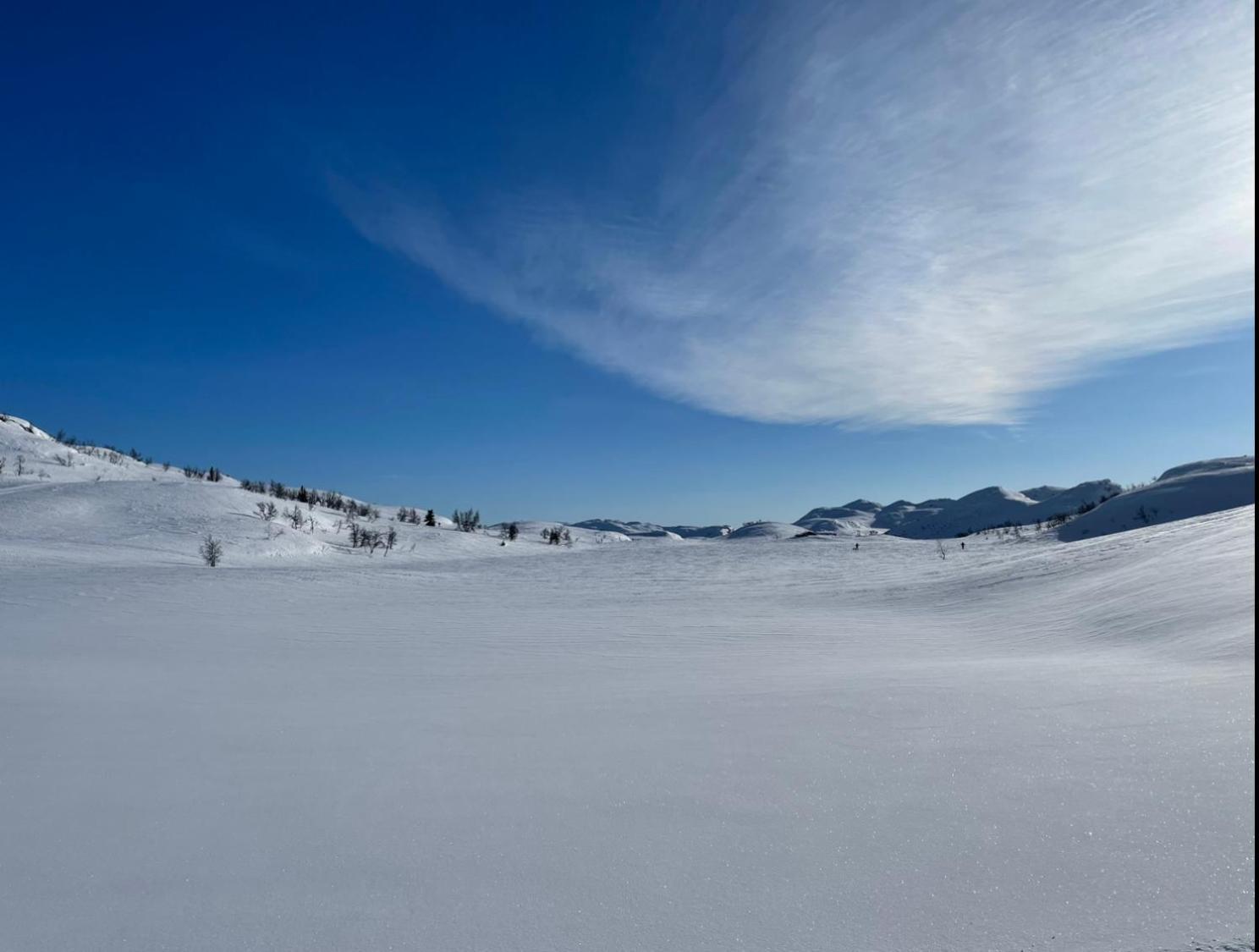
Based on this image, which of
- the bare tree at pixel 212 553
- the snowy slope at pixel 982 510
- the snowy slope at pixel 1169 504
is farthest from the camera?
the snowy slope at pixel 982 510

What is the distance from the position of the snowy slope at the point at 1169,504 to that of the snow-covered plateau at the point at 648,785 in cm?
1500

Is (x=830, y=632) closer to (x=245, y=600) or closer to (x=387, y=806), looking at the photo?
(x=387, y=806)

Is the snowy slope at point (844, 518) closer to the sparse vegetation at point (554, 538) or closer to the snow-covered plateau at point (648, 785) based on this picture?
the sparse vegetation at point (554, 538)

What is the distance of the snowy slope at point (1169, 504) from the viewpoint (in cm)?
1927

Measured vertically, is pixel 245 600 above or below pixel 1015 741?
above

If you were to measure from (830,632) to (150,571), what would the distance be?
475 inches

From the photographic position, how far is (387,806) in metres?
2.46

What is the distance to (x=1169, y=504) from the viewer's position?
20594 mm

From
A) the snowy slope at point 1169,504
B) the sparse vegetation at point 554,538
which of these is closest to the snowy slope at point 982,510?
the snowy slope at point 1169,504

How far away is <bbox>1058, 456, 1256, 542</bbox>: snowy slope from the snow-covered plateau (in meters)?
15.0

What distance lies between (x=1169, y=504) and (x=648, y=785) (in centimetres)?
2530

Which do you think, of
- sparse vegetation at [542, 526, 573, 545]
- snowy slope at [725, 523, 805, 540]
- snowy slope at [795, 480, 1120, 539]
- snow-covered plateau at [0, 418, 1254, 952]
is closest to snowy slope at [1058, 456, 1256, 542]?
snowy slope at [725, 523, 805, 540]

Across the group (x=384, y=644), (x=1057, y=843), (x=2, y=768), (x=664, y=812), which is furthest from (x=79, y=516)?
(x=1057, y=843)

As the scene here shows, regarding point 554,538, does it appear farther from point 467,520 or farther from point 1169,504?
point 1169,504
